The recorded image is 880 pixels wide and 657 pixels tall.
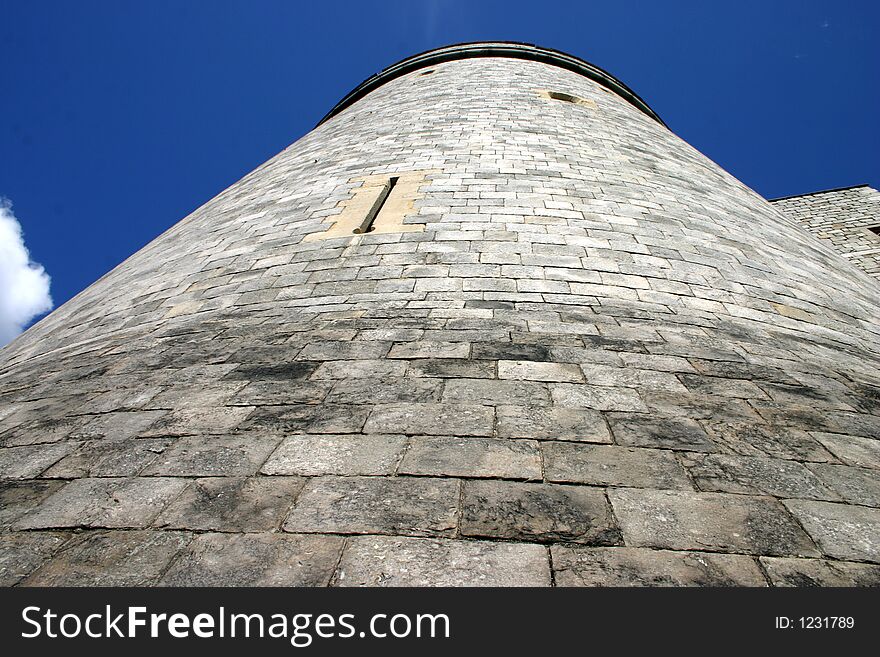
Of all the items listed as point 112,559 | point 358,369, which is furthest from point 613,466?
point 112,559

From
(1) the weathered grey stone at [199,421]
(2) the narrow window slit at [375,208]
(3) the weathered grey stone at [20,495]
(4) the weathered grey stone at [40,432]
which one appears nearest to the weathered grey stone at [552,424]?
(1) the weathered grey stone at [199,421]

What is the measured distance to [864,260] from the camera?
8.48m

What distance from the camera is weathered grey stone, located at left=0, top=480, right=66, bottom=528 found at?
5.03 ft

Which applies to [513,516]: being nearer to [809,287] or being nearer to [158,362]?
[158,362]

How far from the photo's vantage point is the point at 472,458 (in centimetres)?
165

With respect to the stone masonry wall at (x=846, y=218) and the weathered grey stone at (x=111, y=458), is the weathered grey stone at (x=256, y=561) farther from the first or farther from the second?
the stone masonry wall at (x=846, y=218)

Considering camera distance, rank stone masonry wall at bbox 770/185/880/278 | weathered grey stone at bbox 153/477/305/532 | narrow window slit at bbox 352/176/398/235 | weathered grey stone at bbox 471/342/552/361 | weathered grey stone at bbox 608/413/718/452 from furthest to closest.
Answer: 1. stone masonry wall at bbox 770/185/880/278
2. narrow window slit at bbox 352/176/398/235
3. weathered grey stone at bbox 471/342/552/361
4. weathered grey stone at bbox 608/413/718/452
5. weathered grey stone at bbox 153/477/305/532

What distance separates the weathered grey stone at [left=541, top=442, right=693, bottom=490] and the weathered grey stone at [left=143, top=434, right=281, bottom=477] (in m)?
0.96

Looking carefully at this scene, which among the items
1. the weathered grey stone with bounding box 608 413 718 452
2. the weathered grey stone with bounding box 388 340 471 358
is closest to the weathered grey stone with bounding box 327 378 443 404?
the weathered grey stone with bounding box 388 340 471 358

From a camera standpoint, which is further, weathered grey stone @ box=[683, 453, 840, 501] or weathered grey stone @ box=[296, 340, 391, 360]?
weathered grey stone @ box=[296, 340, 391, 360]

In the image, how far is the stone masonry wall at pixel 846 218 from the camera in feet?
28.6

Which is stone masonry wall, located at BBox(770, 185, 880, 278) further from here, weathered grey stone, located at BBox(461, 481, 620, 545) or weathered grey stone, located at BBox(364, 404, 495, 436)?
weathered grey stone, located at BBox(461, 481, 620, 545)

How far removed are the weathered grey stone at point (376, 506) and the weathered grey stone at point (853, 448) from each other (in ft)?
4.54
